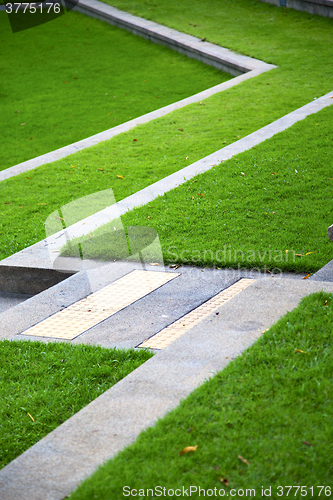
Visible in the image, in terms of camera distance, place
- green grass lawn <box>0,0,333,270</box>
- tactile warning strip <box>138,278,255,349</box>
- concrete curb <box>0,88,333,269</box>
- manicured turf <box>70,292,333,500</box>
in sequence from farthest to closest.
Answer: green grass lawn <box>0,0,333,270</box> < concrete curb <box>0,88,333,269</box> < tactile warning strip <box>138,278,255,349</box> < manicured turf <box>70,292,333,500</box>

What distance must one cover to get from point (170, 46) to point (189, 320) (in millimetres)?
15730

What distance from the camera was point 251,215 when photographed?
235 inches

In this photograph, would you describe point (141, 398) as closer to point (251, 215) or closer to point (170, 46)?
point (251, 215)

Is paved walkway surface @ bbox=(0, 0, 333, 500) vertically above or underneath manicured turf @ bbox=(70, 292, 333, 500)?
underneath

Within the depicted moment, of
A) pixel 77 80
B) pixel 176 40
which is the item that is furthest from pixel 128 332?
pixel 176 40

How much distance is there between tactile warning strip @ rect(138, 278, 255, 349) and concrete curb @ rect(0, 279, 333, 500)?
34 centimetres

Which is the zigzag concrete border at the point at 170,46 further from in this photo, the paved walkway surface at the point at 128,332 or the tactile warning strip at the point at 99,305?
the tactile warning strip at the point at 99,305

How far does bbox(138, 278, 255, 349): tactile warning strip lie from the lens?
3.97m

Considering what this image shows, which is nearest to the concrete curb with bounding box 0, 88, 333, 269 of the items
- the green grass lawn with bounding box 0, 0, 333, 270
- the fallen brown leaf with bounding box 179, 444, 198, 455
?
the green grass lawn with bounding box 0, 0, 333, 270

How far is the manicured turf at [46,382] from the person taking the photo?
10.7 ft

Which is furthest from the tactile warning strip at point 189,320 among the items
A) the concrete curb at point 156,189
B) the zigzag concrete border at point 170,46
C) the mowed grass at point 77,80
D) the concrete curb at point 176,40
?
the concrete curb at point 176,40

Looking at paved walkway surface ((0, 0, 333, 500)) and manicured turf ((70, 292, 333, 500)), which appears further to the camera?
paved walkway surface ((0, 0, 333, 500))

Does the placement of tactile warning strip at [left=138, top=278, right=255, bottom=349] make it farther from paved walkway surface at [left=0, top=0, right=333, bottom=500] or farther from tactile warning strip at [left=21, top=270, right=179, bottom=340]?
tactile warning strip at [left=21, top=270, right=179, bottom=340]

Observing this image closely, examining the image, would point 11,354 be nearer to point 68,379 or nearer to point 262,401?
point 68,379
